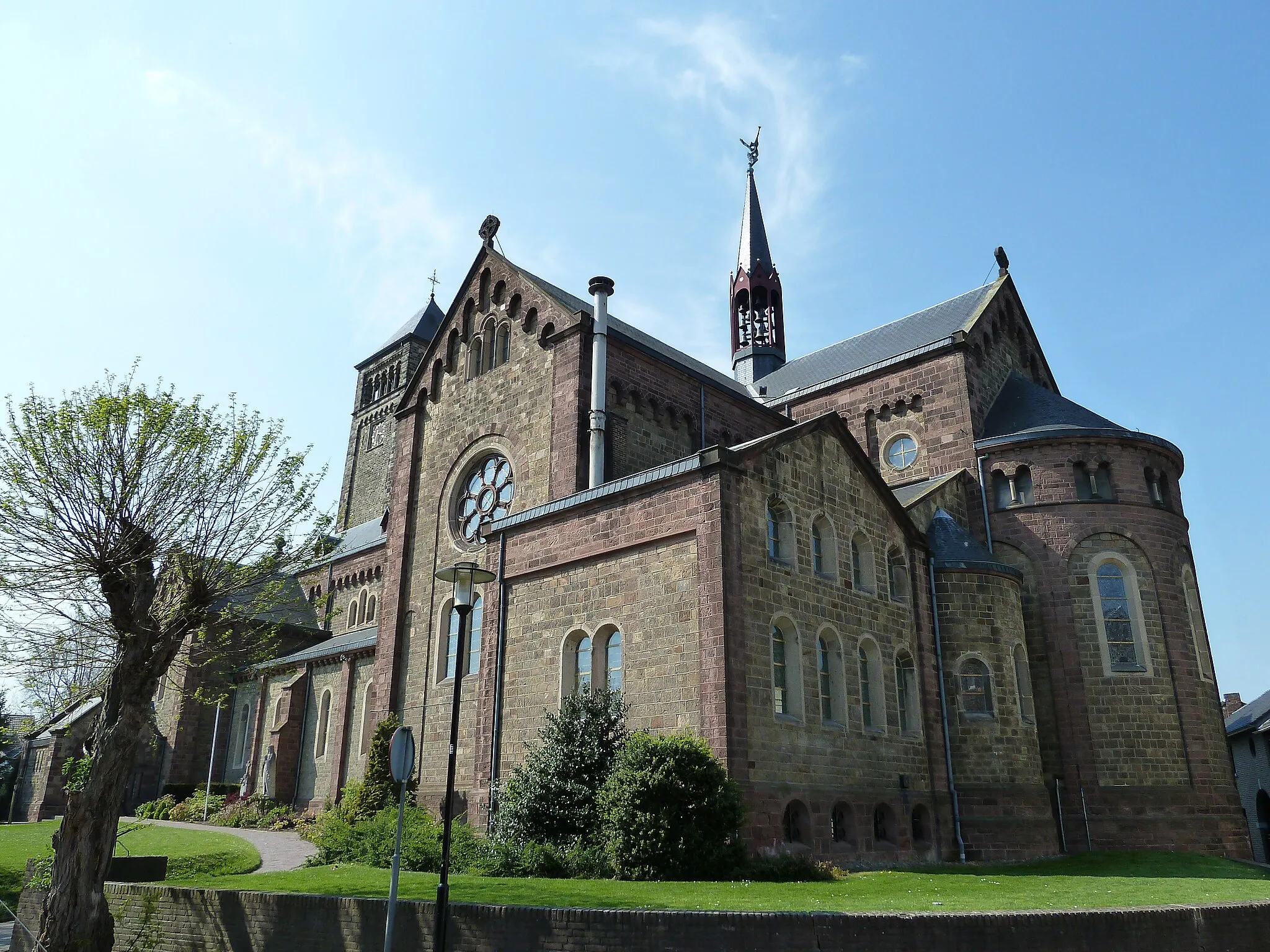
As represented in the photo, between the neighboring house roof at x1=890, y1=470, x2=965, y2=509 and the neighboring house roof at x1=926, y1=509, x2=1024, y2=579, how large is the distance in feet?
2.70

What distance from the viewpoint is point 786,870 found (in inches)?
675

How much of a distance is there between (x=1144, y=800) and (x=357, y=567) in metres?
35.3

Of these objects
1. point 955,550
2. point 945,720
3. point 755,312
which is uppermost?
point 755,312

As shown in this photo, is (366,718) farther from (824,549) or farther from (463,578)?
(463,578)

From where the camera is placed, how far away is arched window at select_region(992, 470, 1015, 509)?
30.3 metres

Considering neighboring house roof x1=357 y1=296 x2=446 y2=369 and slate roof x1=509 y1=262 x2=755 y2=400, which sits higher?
neighboring house roof x1=357 y1=296 x2=446 y2=369

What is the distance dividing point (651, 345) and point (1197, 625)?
20.8 m

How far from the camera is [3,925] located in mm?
19984

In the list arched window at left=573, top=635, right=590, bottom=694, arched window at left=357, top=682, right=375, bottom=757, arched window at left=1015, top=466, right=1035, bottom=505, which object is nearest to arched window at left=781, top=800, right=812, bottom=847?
arched window at left=573, top=635, right=590, bottom=694

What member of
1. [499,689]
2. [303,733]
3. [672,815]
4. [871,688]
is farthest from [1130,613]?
[303,733]

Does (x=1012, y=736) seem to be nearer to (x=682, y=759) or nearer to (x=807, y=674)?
(x=807, y=674)

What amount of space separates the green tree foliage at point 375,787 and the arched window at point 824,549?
1302 centimetres

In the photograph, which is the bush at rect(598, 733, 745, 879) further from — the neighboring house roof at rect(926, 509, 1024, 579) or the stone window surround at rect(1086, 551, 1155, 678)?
the stone window surround at rect(1086, 551, 1155, 678)

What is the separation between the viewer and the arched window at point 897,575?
983 inches
